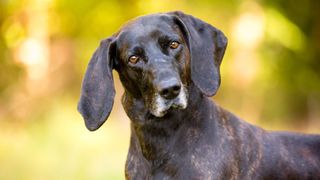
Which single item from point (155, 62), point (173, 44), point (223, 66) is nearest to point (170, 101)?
point (155, 62)

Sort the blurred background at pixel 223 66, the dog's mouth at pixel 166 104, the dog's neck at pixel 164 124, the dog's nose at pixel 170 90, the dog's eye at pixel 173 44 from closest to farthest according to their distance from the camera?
the dog's nose at pixel 170 90
the dog's mouth at pixel 166 104
the dog's eye at pixel 173 44
the dog's neck at pixel 164 124
the blurred background at pixel 223 66

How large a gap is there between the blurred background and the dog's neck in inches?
249

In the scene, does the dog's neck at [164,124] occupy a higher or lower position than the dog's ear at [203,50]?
lower

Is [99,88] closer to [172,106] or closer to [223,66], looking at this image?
[172,106]

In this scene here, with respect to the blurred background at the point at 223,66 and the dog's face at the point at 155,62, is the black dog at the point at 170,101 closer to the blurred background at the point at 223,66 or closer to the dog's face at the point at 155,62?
the dog's face at the point at 155,62

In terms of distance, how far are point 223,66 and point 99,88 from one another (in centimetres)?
1079

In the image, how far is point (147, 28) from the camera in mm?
5496

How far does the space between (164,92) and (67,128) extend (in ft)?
22.1

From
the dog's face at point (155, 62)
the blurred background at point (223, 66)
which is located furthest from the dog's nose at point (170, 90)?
the blurred background at point (223, 66)

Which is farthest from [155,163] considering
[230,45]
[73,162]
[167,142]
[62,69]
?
[62,69]

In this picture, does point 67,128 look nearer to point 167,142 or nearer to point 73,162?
point 73,162

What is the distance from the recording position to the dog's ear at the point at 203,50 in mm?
5520

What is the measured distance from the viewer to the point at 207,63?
5582 millimetres

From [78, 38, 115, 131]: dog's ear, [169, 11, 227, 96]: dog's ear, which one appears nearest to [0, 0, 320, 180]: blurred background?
[78, 38, 115, 131]: dog's ear
